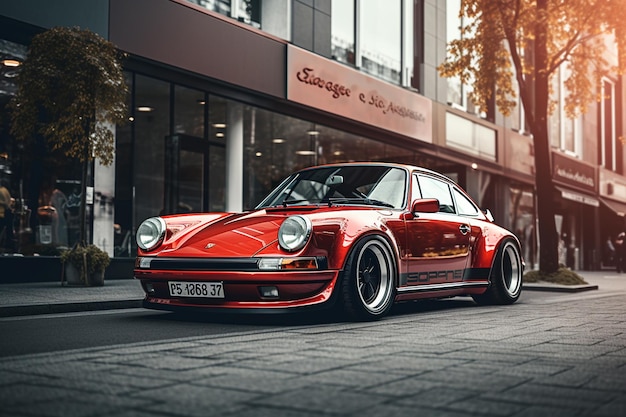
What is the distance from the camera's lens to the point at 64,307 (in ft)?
25.1

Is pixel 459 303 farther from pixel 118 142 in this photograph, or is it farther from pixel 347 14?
pixel 347 14

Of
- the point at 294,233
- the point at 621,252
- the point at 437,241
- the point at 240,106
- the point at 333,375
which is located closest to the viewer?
the point at 333,375

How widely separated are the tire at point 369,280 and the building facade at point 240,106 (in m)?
6.59

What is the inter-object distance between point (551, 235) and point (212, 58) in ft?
25.2

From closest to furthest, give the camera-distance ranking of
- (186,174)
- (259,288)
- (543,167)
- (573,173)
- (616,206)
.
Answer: (259,288), (186,174), (543,167), (573,173), (616,206)

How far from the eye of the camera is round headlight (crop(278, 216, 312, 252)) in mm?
6191

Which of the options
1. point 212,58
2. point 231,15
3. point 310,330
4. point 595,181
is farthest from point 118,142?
point 595,181

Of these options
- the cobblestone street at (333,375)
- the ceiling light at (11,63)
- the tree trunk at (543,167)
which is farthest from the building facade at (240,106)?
the cobblestone street at (333,375)

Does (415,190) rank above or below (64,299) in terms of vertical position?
above

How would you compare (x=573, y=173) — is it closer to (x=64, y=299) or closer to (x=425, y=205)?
(x=425, y=205)

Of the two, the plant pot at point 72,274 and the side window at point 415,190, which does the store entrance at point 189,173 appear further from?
the side window at point 415,190

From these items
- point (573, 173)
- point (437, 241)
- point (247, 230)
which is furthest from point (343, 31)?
point (573, 173)

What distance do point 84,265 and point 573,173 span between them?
26.2 meters

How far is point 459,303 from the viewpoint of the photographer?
9539 mm
